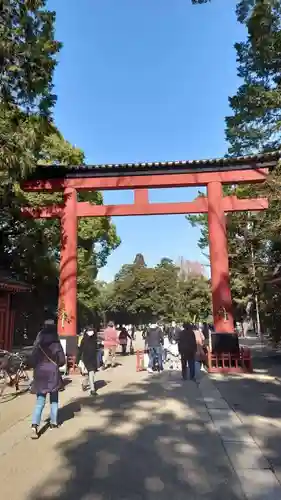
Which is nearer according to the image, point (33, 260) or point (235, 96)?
point (235, 96)

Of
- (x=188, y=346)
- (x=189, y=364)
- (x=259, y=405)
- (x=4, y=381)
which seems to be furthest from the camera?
(x=189, y=364)

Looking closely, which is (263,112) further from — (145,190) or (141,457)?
(141,457)

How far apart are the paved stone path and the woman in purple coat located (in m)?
0.40

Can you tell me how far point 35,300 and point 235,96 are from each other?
16.8 metres

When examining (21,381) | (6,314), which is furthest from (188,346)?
(6,314)

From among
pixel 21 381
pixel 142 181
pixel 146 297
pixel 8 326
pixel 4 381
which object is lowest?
pixel 21 381

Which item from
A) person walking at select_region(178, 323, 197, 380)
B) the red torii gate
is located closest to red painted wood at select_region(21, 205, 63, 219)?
the red torii gate

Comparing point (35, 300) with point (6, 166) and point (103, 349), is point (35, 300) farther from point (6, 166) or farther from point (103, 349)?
point (6, 166)

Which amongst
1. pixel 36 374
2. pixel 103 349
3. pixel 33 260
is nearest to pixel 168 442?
pixel 36 374

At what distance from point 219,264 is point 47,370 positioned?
28.2 ft

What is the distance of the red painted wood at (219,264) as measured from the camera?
1294 centimetres

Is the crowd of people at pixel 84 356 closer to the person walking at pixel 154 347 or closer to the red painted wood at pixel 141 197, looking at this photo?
the person walking at pixel 154 347

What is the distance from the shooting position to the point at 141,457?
4.71m

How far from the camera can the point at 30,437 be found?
5582 mm
